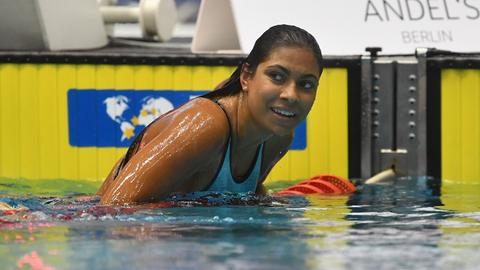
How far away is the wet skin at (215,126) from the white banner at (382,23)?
87.6 inches

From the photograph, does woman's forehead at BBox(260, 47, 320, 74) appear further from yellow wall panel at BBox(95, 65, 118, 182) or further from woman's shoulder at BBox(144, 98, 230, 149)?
yellow wall panel at BBox(95, 65, 118, 182)

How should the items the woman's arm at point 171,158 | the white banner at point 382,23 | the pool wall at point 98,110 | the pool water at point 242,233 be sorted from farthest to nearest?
the white banner at point 382,23 < the pool wall at point 98,110 < the woman's arm at point 171,158 < the pool water at point 242,233

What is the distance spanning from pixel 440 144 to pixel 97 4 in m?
3.00

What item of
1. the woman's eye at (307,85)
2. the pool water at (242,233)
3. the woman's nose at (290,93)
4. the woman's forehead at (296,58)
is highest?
the woman's forehead at (296,58)

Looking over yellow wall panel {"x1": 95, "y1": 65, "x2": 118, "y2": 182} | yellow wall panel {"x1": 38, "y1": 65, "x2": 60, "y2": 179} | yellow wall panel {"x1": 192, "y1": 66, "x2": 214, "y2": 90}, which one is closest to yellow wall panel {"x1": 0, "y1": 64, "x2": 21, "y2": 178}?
yellow wall panel {"x1": 38, "y1": 65, "x2": 60, "y2": 179}

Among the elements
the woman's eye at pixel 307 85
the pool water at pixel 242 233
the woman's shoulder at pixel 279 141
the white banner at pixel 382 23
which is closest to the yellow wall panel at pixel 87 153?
the white banner at pixel 382 23

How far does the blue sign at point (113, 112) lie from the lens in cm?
737

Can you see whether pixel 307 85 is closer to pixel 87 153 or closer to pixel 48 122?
pixel 87 153

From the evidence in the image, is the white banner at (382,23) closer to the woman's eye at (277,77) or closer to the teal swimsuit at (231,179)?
the teal swimsuit at (231,179)

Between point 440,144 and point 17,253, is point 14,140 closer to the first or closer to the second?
point 440,144

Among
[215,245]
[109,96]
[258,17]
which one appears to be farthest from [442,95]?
[215,245]

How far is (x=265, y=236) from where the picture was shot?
4.46m

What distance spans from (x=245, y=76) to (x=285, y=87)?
0.86ft

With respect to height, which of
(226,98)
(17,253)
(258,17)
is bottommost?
(17,253)
